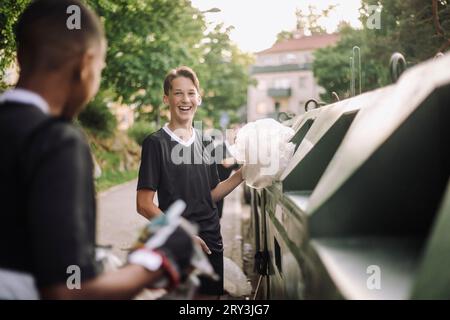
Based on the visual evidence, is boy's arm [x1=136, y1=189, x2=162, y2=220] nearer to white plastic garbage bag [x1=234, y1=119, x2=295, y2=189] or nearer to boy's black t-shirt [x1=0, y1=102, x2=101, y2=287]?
white plastic garbage bag [x1=234, y1=119, x2=295, y2=189]

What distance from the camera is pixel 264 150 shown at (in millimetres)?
2682

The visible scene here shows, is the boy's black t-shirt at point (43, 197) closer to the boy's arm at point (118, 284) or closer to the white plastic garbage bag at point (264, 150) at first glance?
the boy's arm at point (118, 284)

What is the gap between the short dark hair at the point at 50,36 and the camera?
129 cm

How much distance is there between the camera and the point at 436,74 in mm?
1358

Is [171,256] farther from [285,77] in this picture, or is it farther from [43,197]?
[285,77]

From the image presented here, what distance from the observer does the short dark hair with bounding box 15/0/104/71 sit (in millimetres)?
1293

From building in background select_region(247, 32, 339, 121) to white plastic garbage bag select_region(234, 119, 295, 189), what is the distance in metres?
49.0

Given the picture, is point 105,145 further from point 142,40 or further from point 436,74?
point 436,74

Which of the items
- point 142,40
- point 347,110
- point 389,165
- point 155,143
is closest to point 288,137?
point 347,110

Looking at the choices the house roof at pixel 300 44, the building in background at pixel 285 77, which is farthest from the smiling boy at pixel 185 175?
the house roof at pixel 300 44

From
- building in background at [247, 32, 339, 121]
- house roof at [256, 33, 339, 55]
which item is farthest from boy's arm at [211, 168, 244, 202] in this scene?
house roof at [256, 33, 339, 55]

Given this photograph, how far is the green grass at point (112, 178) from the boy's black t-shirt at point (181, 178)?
1029 centimetres

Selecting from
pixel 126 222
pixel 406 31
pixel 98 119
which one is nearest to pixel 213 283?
pixel 126 222

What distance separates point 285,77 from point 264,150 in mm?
52915
